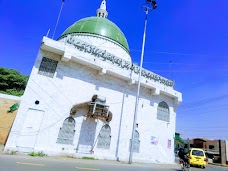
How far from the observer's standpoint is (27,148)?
38.5ft

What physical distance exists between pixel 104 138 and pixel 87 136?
162cm

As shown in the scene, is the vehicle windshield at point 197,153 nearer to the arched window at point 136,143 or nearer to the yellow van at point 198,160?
the yellow van at point 198,160

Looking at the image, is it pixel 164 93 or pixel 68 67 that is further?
pixel 164 93

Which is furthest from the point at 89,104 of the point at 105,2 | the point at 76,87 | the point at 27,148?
the point at 105,2

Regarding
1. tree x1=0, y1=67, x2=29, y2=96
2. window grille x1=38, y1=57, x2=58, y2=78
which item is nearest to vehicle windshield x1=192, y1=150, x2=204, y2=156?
window grille x1=38, y1=57, x2=58, y2=78

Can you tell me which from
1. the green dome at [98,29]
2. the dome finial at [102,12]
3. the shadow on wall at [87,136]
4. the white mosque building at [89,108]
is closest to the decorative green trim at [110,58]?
the white mosque building at [89,108]

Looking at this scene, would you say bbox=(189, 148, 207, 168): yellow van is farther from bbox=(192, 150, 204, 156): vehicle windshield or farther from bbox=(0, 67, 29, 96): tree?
bbox=(0, 67, 29, 96): tree

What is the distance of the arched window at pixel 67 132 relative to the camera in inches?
524

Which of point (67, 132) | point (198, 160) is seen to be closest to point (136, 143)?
point (198, 160)

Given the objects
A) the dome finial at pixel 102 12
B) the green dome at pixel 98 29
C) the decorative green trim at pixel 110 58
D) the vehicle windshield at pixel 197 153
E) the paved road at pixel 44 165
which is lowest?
the paved road at pixel 44 165

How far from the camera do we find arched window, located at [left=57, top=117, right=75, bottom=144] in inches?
524

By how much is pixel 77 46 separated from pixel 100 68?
2804mm

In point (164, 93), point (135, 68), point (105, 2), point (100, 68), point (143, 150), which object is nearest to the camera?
point (100, 68)

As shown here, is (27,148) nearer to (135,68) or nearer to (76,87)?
(76,87)
